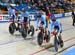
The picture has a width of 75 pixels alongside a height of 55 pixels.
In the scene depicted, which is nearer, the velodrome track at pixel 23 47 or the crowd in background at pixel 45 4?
the velodrome track at pixel 23 47

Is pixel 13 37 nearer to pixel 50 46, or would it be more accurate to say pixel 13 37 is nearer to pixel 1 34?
pixel 1 34

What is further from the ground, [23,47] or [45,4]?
[45,4]

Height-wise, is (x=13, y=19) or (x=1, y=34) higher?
(x=13, y=19)

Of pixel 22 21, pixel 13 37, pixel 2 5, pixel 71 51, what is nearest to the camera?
pixel 71 51

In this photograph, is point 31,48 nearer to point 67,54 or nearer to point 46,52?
point 46,52

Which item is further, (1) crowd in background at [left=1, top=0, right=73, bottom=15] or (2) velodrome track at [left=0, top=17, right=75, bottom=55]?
(1) crowd in background at [left=1, top=0, right=73, bottom=15]

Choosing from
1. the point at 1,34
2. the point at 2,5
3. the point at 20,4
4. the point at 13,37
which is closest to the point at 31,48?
the point at 13,37

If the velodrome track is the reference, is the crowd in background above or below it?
above

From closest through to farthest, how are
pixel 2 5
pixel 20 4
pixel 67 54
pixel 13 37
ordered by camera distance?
pixel 67 54, pixel 13 37, pixel 2 5, pixel 20 4

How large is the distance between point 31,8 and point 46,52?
61.7 feet

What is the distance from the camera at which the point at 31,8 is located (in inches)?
1242

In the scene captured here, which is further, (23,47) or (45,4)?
(45,4)

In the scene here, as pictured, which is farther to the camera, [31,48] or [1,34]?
[1,34]

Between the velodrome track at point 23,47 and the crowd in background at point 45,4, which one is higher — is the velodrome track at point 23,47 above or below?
below
